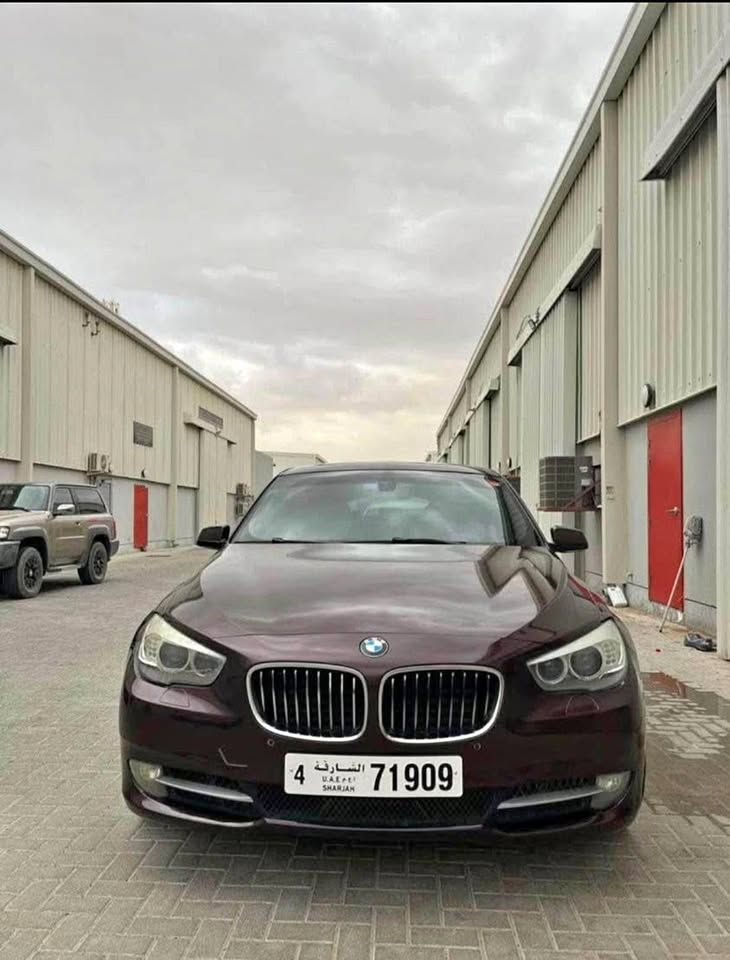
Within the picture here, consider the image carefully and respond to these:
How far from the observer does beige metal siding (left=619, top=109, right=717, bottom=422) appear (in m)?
7.96

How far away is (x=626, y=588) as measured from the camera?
10.8m

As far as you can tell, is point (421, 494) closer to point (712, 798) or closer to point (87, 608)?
point (712, 798)

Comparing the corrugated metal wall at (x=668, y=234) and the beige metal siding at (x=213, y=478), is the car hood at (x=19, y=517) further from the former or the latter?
the beige metal siding at (x=213, y=478)

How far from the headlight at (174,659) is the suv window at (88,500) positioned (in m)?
10.3

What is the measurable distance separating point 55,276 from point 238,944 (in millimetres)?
18604

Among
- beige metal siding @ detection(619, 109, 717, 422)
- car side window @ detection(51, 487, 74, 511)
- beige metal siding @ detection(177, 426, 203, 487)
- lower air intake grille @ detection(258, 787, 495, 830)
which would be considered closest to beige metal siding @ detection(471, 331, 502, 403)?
beige metal siding @ detection(177, 426, 203, 487)

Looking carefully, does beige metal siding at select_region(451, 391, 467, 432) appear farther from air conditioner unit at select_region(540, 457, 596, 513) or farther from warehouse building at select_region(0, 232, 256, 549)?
air conditioner unit at select_region(540, 457, 596, 513)

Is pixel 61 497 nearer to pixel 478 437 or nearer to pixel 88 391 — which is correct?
pixel 88 391

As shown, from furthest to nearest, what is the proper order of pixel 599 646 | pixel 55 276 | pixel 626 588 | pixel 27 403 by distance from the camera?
pixel 55 276 → pixel 27 403 → pixel 626 588 → pixel 599 646

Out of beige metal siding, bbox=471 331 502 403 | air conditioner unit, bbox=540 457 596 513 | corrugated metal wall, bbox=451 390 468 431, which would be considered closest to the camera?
air conditioner unit, bbox=540 457 596 513

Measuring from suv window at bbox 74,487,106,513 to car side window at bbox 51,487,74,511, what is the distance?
10.2 inches

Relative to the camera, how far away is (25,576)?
10.5 metres

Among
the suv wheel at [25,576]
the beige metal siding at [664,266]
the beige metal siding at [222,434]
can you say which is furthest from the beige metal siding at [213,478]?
the beige metal siding at [664,266]

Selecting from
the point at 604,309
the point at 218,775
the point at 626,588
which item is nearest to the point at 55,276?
the point at 604,309
